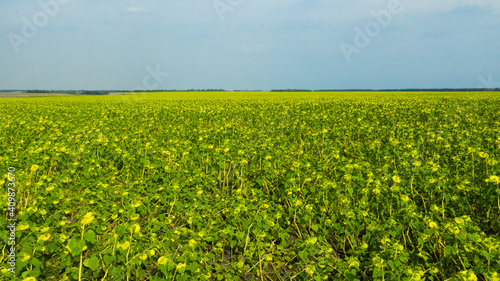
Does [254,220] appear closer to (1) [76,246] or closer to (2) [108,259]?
(2) [108,259]

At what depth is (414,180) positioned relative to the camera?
5.18 m

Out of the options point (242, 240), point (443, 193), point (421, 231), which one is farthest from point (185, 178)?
point (443, 193)

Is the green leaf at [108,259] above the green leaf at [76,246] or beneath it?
beneath

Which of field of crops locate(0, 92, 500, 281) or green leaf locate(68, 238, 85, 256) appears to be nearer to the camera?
green leaf locate(68, 238, 85, 256)

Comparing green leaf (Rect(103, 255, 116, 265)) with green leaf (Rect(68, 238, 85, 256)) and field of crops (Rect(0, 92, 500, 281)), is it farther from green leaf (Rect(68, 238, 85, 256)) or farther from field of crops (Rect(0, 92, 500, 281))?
green leaf (Rect(68, 238, 85, 256))

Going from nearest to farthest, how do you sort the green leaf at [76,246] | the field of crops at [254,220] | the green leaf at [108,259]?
the green leaf at [76,246] → the green leaf at [108,259] → the field of crops at [254,220]

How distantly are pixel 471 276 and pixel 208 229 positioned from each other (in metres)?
3.05

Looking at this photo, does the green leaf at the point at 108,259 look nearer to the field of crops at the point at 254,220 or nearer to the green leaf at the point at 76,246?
the field of crops at the point at 254,220

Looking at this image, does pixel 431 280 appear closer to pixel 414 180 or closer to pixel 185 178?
pixel 414 180

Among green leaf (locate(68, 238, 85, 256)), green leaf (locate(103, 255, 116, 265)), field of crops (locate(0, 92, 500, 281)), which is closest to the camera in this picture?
green leaf (locate(68, 238, 85, 256))

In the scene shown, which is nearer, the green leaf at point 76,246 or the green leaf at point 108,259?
the green leaf at point 76,246

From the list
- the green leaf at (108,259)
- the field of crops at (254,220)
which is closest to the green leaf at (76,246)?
the field of crops at (254,220)

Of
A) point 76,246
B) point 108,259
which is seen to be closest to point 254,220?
point 108,259

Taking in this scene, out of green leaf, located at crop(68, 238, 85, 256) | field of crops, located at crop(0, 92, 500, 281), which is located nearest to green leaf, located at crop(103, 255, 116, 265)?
field of crops, located at crop(0, 92, 500, 281)
